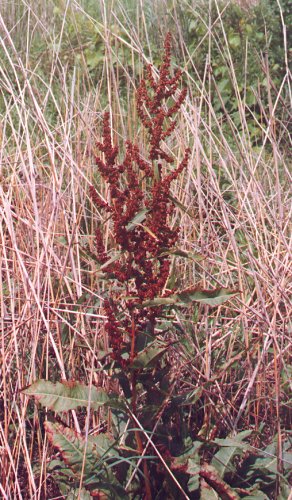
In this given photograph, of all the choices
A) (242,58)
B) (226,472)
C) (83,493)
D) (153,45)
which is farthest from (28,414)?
(153,45)

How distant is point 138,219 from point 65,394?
40 centimetres

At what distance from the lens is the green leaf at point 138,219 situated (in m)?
1.72

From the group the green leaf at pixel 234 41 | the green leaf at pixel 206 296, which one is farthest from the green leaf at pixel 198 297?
the green leaf at pixel 234 41

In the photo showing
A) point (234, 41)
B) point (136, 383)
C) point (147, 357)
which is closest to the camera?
point (147, 357)

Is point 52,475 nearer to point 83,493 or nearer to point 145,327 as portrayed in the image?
point 83,493

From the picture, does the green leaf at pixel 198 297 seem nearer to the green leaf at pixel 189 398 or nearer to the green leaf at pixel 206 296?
the green leaf at pixel 206 296

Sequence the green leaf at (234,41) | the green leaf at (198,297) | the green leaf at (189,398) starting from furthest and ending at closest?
the green leaf at (234,41) → the green leaf at (189,398) → the green leaf at (198,297)

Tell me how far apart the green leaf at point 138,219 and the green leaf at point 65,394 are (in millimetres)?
348

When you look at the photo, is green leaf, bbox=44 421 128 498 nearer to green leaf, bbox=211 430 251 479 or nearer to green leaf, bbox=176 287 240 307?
green leaf, bbox=211 430 251 479

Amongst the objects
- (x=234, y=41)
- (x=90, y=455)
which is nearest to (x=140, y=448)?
(x=90, y=455)

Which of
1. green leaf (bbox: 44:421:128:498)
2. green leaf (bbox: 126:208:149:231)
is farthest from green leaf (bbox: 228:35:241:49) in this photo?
green leaf (bbox: 44:421:128:498)

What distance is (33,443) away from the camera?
2146 mm

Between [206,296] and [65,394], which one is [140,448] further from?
[206,296]

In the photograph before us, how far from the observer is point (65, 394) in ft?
5.73
